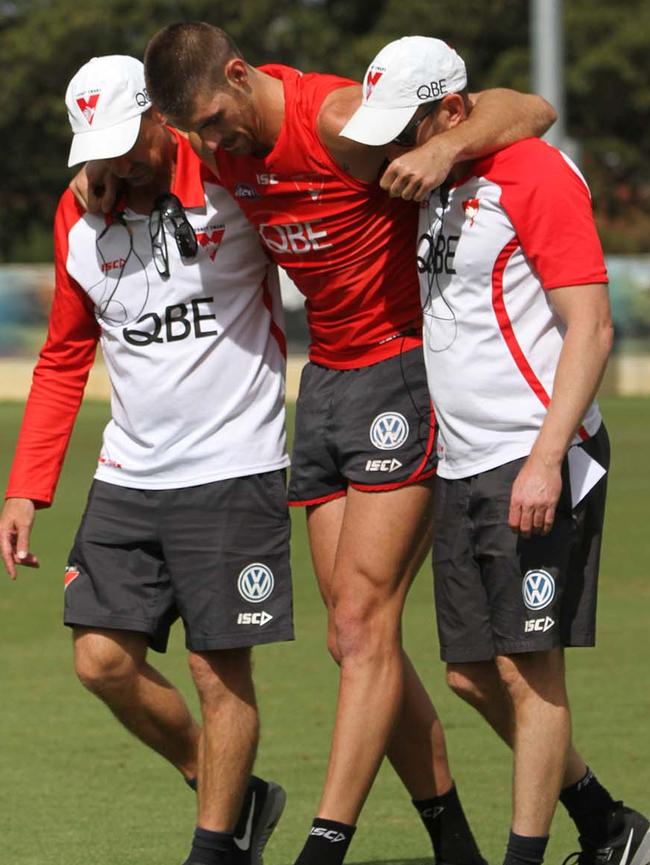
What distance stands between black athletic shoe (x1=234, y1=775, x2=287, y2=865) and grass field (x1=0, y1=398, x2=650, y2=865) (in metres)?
0.27

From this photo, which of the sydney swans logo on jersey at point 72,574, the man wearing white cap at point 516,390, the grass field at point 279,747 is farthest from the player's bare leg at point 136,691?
the man wearing white cap at point 516,390

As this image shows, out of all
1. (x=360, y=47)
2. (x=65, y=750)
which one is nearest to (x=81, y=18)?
(x=360, y=47)

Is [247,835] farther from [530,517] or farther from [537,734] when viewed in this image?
[530,517]

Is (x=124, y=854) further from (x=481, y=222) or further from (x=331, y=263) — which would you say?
(x=481, y=222)

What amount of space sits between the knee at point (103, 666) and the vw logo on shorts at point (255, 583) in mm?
415

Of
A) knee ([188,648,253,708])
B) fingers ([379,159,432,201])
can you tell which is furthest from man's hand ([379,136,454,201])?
knee ([188,648,253,708])

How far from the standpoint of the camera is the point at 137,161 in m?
5.17

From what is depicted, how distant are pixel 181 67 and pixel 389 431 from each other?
47.5 inches

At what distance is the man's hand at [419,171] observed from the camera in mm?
4594

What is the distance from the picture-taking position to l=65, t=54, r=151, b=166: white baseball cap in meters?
5.04

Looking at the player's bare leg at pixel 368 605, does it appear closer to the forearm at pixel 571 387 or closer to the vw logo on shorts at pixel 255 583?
the vw logo on shorts at pixel 255 583

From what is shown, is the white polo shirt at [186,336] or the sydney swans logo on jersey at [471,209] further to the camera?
the white polo shirt at [186,336]

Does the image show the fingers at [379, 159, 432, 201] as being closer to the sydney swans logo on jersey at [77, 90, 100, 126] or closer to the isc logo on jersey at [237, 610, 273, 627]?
the sydney swans logo on jersey at [77, 90, 100, 126]

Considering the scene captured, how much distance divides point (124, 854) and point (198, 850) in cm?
46
